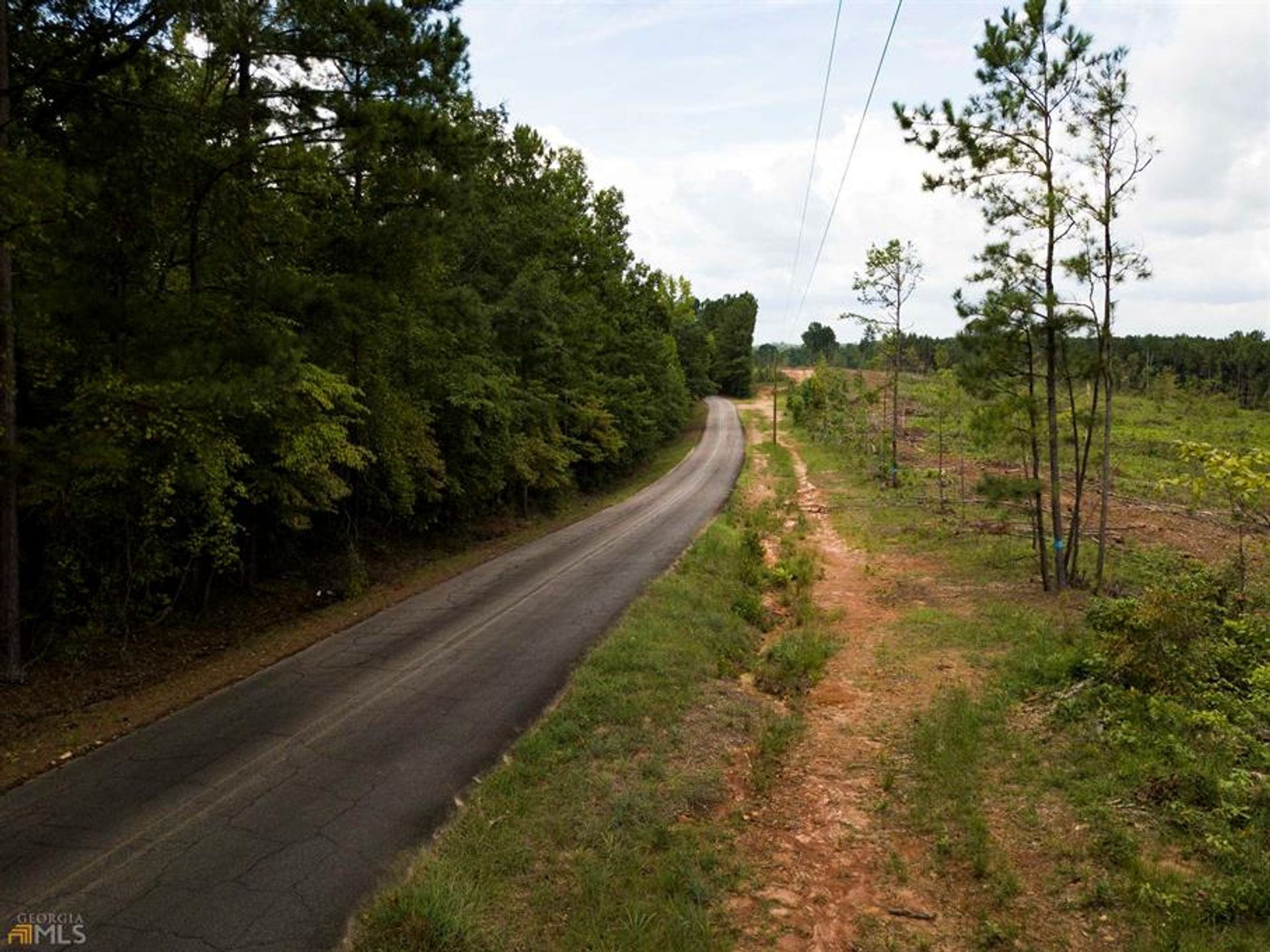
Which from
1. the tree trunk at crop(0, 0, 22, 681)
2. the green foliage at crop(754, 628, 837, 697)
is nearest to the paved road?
the tree trunk at crop(0, 0, 22, 681)

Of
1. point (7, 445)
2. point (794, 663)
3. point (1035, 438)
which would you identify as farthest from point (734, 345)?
point (7, 445)

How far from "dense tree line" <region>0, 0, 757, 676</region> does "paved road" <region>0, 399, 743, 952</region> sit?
3205 mm

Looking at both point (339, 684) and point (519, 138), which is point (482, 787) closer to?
point (339, 684)

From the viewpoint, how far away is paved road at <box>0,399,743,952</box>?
208 inches

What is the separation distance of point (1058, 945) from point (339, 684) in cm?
906

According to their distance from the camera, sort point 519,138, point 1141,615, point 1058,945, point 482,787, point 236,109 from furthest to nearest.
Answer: point 519,138, point 236,109, point 1141,615, point 482,787, point 1058,945

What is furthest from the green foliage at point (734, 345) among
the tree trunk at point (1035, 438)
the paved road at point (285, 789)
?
the paved road at point (285, 789)

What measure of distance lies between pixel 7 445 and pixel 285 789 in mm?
5584

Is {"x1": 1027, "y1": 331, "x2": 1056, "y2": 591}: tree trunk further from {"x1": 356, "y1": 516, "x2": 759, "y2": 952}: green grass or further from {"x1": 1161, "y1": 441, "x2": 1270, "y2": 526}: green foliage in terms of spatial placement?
{"x1": 356, "y1": 516, "x2": 759, "y2": 952}: green grass

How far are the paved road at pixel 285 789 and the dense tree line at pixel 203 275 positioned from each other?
3.20 meters

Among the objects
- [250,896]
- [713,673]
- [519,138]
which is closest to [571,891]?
[250,896]

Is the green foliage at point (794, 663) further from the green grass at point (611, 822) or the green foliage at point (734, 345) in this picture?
the green foliage at point (734, 345)

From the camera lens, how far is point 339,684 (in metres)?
9.95

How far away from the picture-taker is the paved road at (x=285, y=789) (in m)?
5.29
